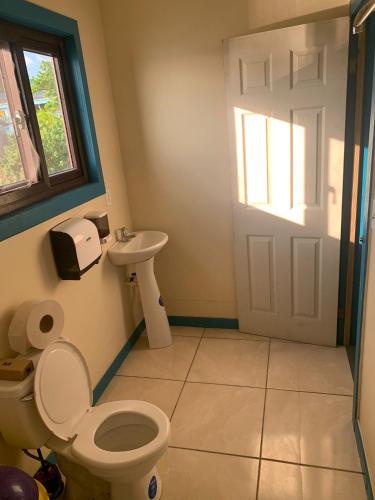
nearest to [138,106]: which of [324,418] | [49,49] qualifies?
[49,49]

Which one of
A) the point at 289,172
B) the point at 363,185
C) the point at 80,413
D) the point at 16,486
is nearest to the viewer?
the point at 16,486

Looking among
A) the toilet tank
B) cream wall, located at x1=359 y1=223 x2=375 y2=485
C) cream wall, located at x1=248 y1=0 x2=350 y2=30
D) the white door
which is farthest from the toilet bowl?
cream wall, located at x1=248 y1=0 x2=350 y2=30

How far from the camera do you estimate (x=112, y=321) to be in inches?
103

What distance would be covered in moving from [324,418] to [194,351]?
1012 mm

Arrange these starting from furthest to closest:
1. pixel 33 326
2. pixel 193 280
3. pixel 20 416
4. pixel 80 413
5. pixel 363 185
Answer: pixel 193 280
pixel 363 185
pixel 80 413
pixel 33 326
pixel 20 416

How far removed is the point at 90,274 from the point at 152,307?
0.63 meters

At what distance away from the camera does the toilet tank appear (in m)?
1.47

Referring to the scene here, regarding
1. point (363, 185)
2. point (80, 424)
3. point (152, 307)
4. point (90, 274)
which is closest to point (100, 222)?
point (90, 274)

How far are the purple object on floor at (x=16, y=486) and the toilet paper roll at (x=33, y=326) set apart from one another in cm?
48

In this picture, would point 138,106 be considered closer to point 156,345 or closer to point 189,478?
point 156,345

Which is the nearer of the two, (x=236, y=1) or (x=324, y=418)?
(x=324, y=418)

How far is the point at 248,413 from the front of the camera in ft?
7.16

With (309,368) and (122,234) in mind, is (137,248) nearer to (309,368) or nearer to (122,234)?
(122,234)

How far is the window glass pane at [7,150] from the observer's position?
1.80 m
